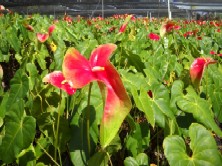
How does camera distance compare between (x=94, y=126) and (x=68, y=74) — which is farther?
(x=94, y=126)

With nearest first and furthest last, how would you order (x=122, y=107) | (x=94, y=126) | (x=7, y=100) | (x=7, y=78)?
1. (x=122, y=107)
2. (x=94, y=126)
3. (x=7, y=100)
4. (x=7, y=78)

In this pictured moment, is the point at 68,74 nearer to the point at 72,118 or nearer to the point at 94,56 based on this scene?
the point at 94,56

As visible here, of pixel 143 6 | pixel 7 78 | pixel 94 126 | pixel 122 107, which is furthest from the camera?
pixel 143 6

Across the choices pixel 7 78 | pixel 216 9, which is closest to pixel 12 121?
pixel 7 78

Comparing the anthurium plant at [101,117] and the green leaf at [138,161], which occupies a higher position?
the anthurium plant at [101,117]

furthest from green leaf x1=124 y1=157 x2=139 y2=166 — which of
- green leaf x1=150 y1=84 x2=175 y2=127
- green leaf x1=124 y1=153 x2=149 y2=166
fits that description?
green leaf x1=150 y1=84 x2=175 y2=127

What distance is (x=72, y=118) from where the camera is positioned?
893mm

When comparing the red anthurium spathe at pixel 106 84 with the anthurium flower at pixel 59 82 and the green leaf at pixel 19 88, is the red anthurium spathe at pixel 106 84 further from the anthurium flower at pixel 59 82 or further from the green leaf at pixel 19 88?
the green leaf at pixel 19 88

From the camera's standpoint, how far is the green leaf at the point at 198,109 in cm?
90

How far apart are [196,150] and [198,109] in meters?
0.18

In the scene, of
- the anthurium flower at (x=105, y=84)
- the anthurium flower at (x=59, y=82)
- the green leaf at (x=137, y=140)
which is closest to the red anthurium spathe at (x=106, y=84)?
the anthurium flower at (x=105, y=84)

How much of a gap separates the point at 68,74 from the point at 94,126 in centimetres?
30

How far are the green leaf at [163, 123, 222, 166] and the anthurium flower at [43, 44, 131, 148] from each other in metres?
Result: 0.23

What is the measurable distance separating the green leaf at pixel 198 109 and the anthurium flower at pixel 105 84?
395 mm
